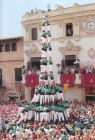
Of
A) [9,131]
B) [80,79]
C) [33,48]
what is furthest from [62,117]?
[33,48]

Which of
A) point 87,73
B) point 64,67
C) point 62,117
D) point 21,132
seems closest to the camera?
point 21,132

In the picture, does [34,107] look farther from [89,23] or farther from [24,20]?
[24,20]

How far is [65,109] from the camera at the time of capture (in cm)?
1830

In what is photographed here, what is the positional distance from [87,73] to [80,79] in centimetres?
91

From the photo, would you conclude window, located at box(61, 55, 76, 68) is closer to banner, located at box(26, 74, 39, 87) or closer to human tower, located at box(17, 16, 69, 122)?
banner, located at box(26, 74, 39, 87)

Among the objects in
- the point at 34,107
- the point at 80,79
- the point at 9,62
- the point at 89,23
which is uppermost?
the point at 89,23

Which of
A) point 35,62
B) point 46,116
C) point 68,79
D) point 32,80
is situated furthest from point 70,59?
point 46,116

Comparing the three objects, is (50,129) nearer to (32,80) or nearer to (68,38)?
(32,80)

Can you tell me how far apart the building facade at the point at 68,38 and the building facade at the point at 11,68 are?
3.17ft

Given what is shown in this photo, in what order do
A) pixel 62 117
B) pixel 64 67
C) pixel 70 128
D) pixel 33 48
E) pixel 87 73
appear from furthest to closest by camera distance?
pixel 33 48, pixel 64 67, pixel 87 73, pixel 62 117, pixel 70 128

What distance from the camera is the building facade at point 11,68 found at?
105ft

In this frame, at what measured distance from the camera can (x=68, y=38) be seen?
29281 millimetres

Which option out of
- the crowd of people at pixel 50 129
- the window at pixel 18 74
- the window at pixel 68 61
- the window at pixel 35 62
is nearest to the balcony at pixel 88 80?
the window at pixel 68 61

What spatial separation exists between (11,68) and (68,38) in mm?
7900
